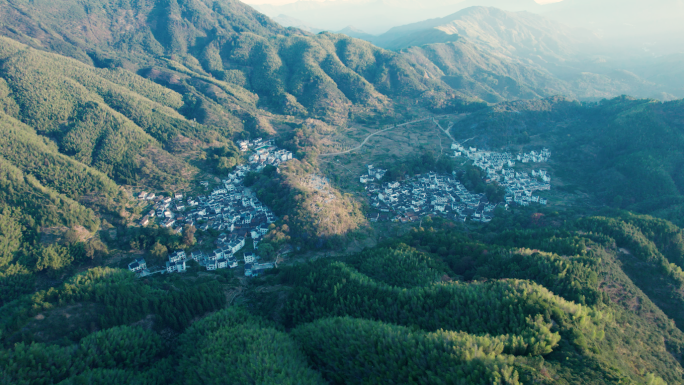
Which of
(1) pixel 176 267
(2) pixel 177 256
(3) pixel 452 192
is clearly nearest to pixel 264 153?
(2) pixel 177 256

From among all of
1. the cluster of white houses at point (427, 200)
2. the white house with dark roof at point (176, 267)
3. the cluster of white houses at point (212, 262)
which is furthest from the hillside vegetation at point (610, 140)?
the white house with dark roof at point (176, 267)

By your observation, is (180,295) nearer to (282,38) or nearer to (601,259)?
(601,259)

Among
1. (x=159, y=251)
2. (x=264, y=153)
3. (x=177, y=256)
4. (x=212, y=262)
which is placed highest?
(x=264, y=153)

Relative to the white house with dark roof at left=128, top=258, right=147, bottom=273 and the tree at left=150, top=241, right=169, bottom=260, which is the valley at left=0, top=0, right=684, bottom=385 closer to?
the white house with dark roof at left=128, top=258, right=147, bottom=273

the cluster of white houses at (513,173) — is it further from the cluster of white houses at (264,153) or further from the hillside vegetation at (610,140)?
the cluster of white houses at (264,153)

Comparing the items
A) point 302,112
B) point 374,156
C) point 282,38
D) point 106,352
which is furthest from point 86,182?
point 282,38

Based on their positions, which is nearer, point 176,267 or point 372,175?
point 176,267

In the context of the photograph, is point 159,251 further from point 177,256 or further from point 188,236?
point 188,236
